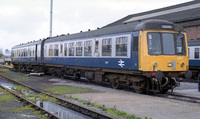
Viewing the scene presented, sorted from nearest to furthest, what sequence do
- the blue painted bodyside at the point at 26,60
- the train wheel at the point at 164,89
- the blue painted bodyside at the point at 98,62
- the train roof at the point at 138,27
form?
the train roof at the point at 138,27 → the train wheel at the point at 164,89 → the blue painted bodyside at the point at 98,62 → the blue painted bodyside at the point at 26,60

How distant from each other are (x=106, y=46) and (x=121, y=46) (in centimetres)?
146

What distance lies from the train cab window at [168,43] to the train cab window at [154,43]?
294mm

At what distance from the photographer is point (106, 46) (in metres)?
14.1

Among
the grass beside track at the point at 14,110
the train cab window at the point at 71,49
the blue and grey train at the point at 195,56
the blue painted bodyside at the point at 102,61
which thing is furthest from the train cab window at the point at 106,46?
the blue and grey train at the point at 195,56

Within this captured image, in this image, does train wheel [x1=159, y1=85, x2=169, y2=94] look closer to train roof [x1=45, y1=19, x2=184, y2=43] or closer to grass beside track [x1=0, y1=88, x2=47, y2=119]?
train roof [x1=45, y1=19, x2=184, y2=43]

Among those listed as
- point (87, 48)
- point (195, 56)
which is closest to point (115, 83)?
point (87, 48)

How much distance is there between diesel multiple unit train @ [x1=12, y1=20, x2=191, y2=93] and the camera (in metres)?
11.3

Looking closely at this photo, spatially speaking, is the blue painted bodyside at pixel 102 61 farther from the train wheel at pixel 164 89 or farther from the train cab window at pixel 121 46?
the train wheel at pixel 164 89

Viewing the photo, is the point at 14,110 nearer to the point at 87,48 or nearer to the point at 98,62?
the point at 98,62

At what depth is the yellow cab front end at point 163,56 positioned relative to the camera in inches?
440

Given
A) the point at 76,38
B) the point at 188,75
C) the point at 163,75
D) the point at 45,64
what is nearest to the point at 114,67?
the point at 163,75

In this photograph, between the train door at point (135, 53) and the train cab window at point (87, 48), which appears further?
the train cab window at point (87, 48)

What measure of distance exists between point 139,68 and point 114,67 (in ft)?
7.09

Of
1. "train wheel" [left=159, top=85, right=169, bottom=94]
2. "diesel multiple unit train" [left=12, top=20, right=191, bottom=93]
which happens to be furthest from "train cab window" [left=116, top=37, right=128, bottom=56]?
"train wheel" [left=159, top=85, right=169, bottom=94]
